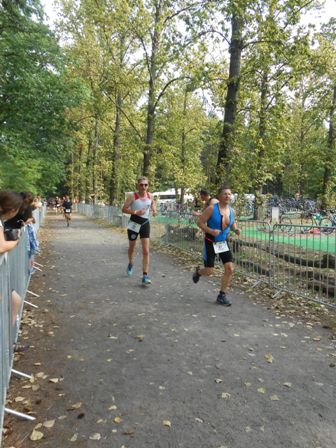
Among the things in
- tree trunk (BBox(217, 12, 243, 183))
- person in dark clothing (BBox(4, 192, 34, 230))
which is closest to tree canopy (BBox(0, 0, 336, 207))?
tree trunk (BBox(217, 12, 243, 183))

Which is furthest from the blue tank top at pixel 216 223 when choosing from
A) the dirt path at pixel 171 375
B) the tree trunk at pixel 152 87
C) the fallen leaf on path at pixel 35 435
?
the tree trunk at pixel 152 87

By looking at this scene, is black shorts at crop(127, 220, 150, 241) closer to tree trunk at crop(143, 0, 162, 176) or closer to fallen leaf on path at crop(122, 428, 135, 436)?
fallen leaf on path at crop(122, 428, 135, 436)

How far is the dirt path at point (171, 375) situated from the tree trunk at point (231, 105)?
548 centimetres

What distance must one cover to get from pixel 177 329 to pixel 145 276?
2.51 meters

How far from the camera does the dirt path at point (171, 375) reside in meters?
2.90

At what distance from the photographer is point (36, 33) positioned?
57.4 ft

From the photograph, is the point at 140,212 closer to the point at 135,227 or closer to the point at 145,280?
the point at 135,227

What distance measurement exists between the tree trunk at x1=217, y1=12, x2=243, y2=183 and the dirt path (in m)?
5.48

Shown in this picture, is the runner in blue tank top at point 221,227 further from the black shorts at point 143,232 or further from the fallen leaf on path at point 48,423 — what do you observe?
the fallen leaf on path at point 48,423

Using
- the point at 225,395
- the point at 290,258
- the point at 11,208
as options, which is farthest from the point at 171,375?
the point at 290,258

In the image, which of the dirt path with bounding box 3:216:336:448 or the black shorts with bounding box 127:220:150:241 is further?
the black shorts with bounding box 127:220:150:241

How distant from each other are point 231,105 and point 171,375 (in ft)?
29.9

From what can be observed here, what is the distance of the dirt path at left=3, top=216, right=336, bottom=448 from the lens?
9.53ft

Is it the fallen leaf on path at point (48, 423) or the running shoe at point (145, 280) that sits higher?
the running shoe at point (145, 280)
